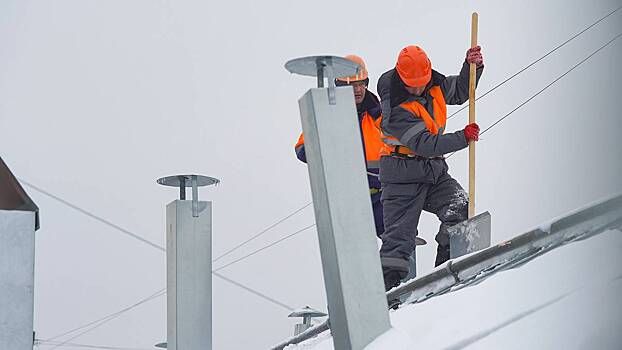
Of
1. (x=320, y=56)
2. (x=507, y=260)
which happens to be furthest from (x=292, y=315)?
(x=320, y=56)

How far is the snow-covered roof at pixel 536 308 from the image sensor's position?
1651 millimetres

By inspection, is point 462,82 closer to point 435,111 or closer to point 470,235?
point 435,111

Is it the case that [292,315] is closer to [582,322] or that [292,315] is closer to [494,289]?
[494,289]

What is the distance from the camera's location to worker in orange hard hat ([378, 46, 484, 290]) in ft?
15.0

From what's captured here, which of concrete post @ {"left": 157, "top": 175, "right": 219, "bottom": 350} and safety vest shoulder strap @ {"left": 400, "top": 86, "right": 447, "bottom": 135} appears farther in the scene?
safety vest shoulder strap @ {"left": 400, "top": 86, "right": 447, "bottom": 135}

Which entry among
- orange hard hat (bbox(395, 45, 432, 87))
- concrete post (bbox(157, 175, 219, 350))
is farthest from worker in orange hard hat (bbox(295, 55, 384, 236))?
concrete post (bbox(157, 175, 219, 350))

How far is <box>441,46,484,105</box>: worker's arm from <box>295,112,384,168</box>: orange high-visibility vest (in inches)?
23.0

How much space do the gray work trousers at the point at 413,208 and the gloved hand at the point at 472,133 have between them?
26cm

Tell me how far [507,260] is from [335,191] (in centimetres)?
85

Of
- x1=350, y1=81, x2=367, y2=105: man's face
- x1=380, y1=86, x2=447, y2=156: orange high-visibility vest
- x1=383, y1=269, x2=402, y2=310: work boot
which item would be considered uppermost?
x1=350, y1=81, x2=367, y2=105: man's face

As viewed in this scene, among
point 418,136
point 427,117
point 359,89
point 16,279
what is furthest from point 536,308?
point 359,89

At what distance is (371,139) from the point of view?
5375mm

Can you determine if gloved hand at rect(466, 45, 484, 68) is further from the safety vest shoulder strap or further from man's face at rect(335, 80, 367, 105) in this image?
man's face at rect(335, 80, 367, 105)

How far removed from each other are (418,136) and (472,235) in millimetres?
772
